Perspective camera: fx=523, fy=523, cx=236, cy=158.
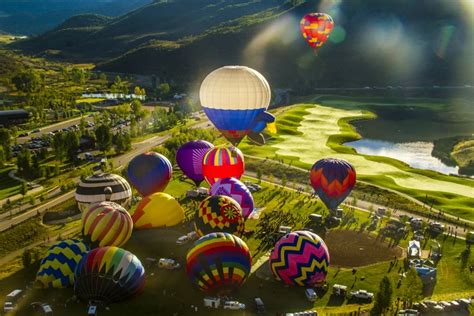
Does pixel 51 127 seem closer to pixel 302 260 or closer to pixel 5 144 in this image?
pixel 5 144

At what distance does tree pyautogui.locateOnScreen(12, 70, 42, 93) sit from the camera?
158 metres

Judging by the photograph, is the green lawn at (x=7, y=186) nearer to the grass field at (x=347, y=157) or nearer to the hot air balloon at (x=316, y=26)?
the grass field at (x=347, y=157)

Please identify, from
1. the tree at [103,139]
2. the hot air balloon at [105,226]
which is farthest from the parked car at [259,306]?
the tree at [103,139]

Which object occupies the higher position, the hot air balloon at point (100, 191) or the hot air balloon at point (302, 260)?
the hot air balloon at point (100, 191)

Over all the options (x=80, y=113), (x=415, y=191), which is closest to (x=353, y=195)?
(x=415, y=191)

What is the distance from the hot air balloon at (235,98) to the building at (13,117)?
6663cm

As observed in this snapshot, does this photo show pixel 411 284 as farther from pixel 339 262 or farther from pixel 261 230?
pixel 261 230

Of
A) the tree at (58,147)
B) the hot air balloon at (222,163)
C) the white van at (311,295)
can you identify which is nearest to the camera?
the white van at (311,295)

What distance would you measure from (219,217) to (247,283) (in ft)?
22.1

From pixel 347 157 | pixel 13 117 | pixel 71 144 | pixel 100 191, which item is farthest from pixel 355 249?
pixel 13 117

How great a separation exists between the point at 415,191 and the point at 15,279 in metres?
49.9

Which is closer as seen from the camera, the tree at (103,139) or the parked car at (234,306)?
the parked car at (234,306)

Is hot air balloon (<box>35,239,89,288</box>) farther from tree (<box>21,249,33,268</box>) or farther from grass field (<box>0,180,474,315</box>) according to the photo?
tree (<box>21,249,33,268</box>)

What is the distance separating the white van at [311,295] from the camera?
39156 mm
